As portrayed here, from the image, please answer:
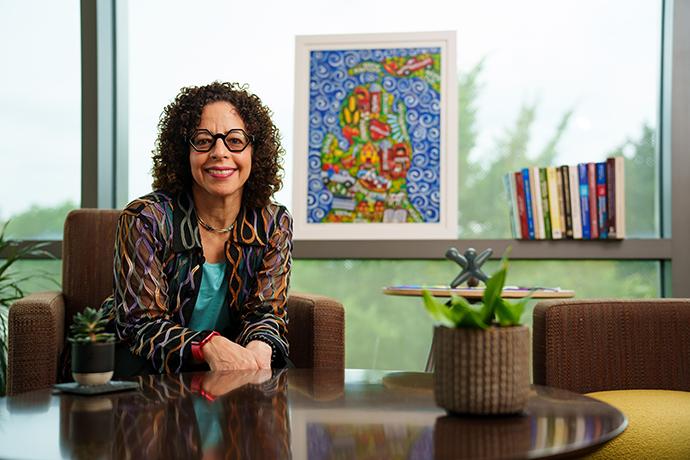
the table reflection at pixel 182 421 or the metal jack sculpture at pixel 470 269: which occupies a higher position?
the metal jack sculpture at pixel 470 269

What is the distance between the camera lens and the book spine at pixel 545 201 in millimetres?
3393

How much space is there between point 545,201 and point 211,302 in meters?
1.60

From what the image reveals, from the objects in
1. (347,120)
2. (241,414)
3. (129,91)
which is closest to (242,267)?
(241,414)

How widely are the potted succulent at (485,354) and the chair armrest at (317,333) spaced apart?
116 cm

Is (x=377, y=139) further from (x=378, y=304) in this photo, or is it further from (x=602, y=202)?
(x=602, y=202)

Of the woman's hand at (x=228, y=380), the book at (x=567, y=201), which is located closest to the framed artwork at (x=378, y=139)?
the book at (x=567, y=201)

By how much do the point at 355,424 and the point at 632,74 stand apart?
2.86 m

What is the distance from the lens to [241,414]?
1356 millimetres

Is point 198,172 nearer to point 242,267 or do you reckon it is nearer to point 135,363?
point 242,267

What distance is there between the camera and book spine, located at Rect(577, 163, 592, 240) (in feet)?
11.0

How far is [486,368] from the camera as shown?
129 centimetres

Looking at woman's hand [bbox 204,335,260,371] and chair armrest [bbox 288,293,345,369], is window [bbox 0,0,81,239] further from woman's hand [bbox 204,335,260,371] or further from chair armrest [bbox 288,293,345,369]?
woman's hand [bbox 204,335,260,371]

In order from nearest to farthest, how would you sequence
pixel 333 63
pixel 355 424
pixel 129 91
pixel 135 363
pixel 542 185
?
pixel 355 424
pixel 135 363
pixel 542 185
pixel 333 63
pixel 129 91

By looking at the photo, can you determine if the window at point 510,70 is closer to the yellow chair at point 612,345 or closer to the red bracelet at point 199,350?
the yellow chair at point 612,345
